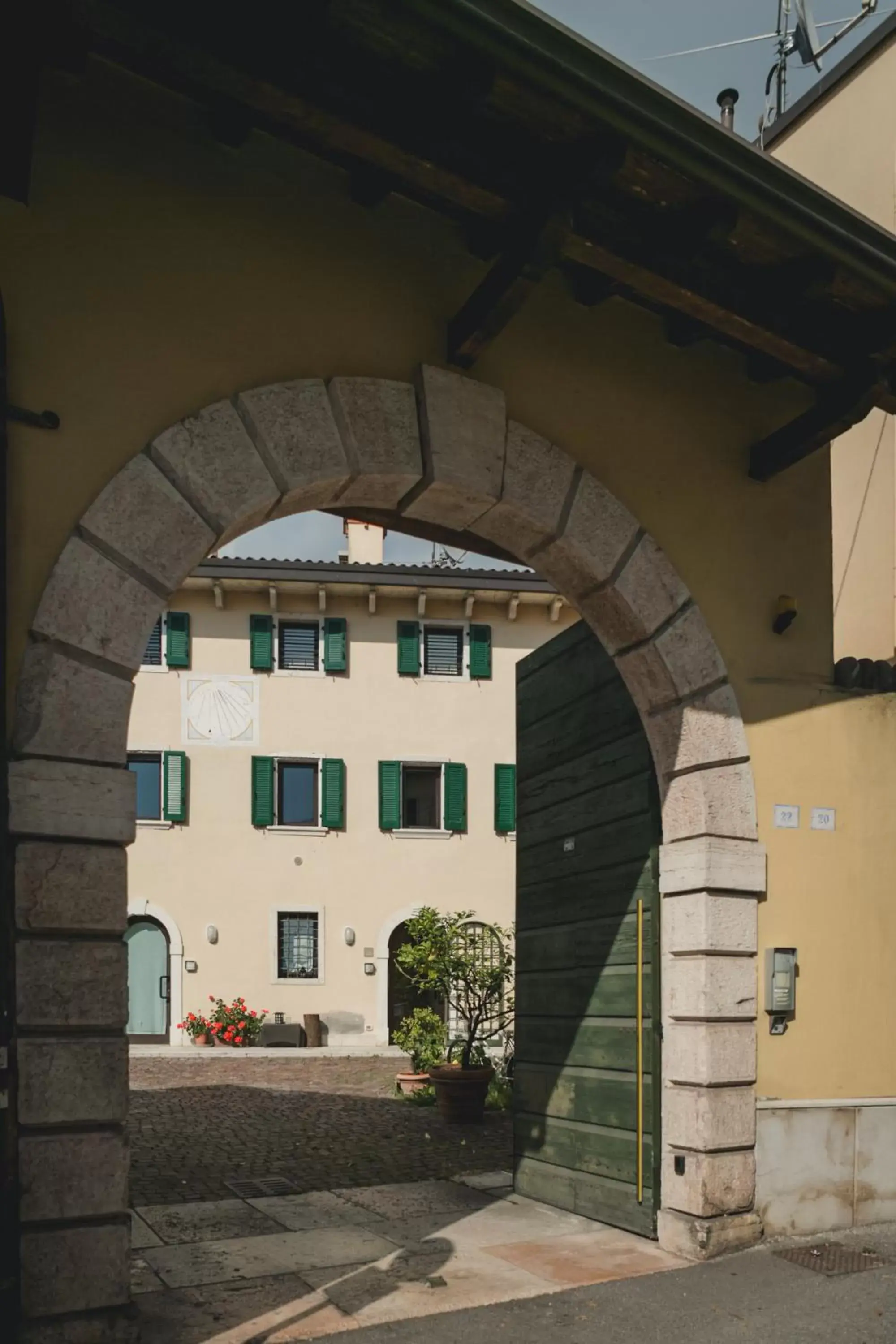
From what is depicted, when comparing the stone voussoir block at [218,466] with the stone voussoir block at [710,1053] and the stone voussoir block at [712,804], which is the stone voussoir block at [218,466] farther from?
the stone voussoir block at [710,1053]

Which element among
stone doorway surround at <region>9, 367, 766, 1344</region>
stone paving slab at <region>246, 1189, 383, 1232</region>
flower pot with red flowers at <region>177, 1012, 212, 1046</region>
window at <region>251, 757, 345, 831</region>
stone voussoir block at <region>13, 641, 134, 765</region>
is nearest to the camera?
stone doorway surround at <region>9, 367, 766, 1344</region>

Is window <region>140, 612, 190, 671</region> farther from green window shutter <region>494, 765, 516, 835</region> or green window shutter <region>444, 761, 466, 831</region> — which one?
green window shutter <region>494, 765, 516, 835</region>

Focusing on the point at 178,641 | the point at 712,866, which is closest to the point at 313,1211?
the point at 712,866

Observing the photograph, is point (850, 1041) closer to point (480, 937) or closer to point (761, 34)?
point (480, 937)

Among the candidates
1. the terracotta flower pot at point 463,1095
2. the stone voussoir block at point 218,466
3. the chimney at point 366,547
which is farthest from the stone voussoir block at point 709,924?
the chimney at point 366,547

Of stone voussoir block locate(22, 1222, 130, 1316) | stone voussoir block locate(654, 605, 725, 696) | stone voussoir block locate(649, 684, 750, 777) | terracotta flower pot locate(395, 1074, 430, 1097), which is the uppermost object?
stone voussoir block locate(654, 605, 725, 696)

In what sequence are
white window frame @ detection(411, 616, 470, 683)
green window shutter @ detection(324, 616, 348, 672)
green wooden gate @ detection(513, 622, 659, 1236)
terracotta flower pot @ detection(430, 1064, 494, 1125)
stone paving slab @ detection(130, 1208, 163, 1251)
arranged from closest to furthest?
1. stone paving slab @ detection(130, 1208, 163, 1251)
2. green wooden gate @ detection(513, 622, 659, 1236)
3. terracotta flower pot @ detection(430, 1064, 494, 1125)
4. green window shutter @ detection(324, 616, 348, 672)
5. white window frame @ detection(411, 616, 470, 683)

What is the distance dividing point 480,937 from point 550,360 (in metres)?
7.29

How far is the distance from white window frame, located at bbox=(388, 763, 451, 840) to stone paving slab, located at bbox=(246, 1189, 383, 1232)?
12.6 meters

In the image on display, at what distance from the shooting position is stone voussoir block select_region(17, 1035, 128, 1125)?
13.6ft

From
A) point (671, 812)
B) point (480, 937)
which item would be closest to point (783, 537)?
point (671, 812)

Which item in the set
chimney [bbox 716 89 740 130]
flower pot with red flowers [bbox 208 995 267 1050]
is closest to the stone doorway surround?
chimney [bbox 716 89 740 130]

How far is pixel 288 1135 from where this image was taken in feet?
32.6

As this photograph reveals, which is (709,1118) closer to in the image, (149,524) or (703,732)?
(703,732)
